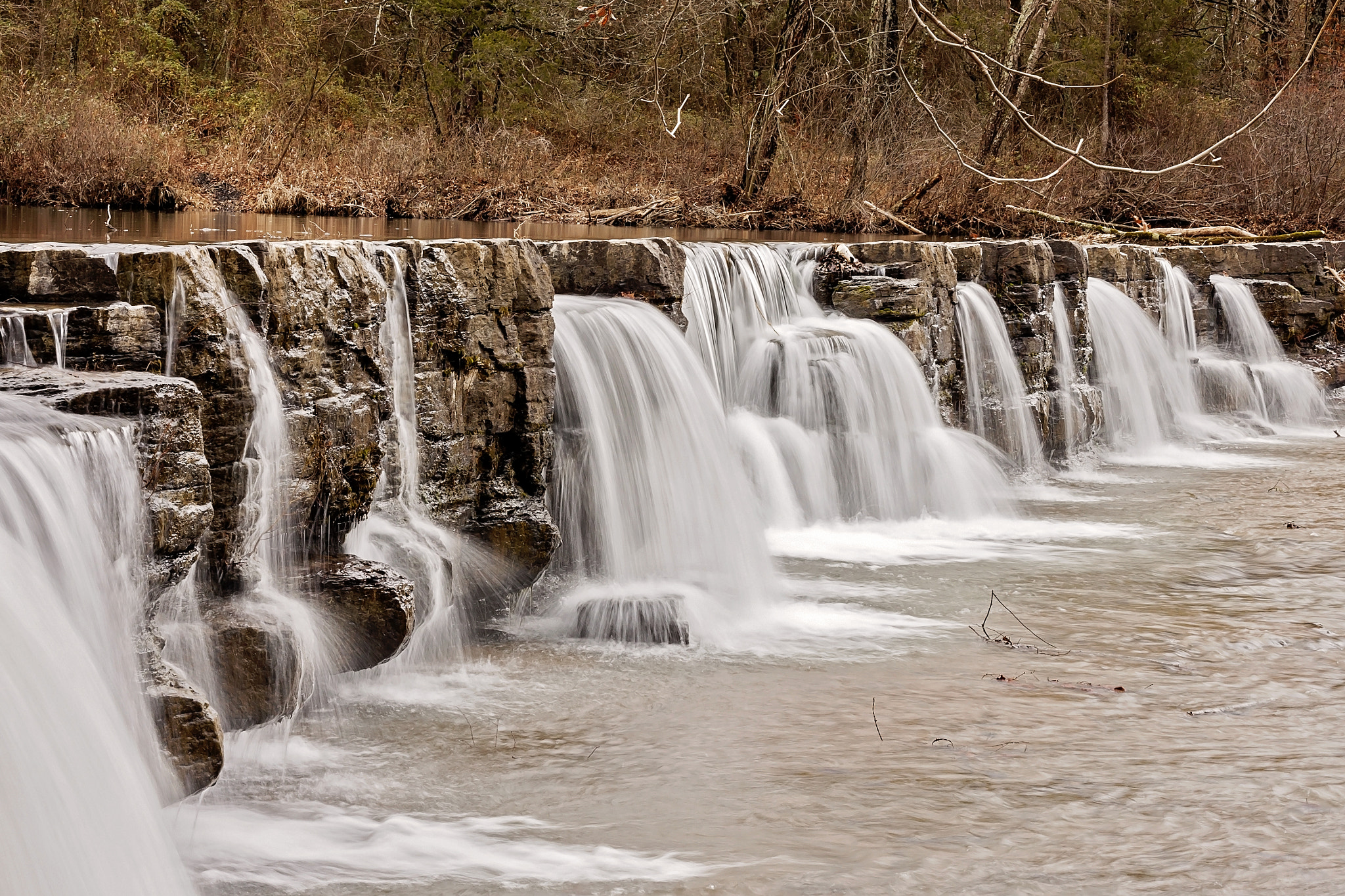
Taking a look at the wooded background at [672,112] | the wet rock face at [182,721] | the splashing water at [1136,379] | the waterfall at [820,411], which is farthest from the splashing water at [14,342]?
the splashing water at [1136,379]

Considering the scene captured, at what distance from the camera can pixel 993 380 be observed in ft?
37.5

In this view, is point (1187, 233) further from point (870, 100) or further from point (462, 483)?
point (462, 483)

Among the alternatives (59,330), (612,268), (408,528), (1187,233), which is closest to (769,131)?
(1187,233)

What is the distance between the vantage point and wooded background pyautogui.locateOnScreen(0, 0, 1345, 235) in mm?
14500

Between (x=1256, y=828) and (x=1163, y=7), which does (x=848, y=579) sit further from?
(x=1163, y=7)

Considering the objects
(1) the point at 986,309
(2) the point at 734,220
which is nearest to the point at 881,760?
(1) the point at 986,309

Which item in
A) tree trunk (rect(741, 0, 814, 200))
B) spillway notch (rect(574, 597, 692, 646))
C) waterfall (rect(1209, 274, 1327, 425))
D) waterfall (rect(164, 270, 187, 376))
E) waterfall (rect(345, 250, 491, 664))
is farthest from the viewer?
A: tree trunk (rect(741, 0, 814, 200))

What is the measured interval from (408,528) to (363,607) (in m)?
0.89

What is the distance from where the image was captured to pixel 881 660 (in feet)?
20.1

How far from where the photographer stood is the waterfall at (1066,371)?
39.7 ft

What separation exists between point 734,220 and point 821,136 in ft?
8.99

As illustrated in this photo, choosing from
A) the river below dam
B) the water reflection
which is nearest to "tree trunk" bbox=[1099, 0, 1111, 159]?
the water reflection

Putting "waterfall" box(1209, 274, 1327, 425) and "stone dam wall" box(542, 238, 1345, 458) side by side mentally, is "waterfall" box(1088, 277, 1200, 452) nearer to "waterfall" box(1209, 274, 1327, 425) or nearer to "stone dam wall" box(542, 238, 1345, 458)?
"stone dam wall" box(542, 238, 1345, 458)

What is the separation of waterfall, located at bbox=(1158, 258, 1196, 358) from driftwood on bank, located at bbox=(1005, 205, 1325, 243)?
1949 mm
